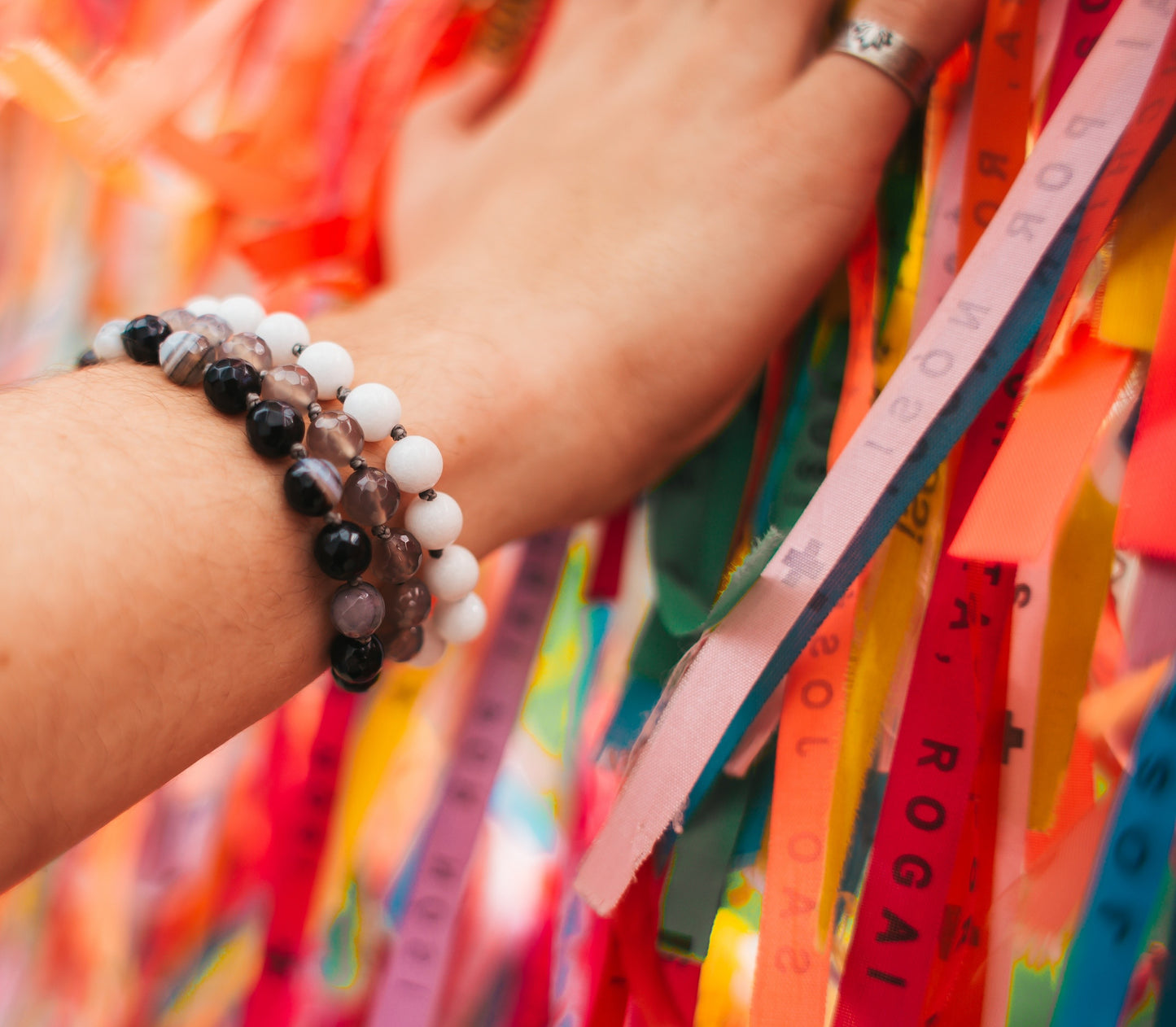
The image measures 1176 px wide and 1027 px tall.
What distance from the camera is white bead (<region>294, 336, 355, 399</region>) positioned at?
492 millimetres

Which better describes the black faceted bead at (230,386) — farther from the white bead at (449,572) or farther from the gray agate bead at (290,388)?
the white bead at (449,572)

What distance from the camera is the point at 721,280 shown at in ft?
1.90

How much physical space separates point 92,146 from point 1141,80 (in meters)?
0.91

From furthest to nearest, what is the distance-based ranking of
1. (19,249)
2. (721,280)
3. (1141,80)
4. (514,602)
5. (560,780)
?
(19,249) < (560,780) < (514,602) < (721,280) < (1141,80)

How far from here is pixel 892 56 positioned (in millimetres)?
581

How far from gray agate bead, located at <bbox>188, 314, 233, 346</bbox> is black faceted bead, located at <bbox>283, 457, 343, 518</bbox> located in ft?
0.40

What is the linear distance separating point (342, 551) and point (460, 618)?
117 millimetres

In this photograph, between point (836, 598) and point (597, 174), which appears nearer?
point (836, 598)

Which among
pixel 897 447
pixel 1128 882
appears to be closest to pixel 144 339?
pixel 897 447

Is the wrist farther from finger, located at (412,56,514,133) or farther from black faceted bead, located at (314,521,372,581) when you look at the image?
finger, located at (412,56,514,133)

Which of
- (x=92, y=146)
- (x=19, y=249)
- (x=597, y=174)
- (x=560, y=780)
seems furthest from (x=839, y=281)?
(x=19, y=249)

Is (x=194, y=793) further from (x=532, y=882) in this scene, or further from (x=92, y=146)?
(x=92, y=146)

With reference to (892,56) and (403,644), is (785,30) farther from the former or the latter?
(403,644)

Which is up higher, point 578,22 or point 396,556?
point 578,22
